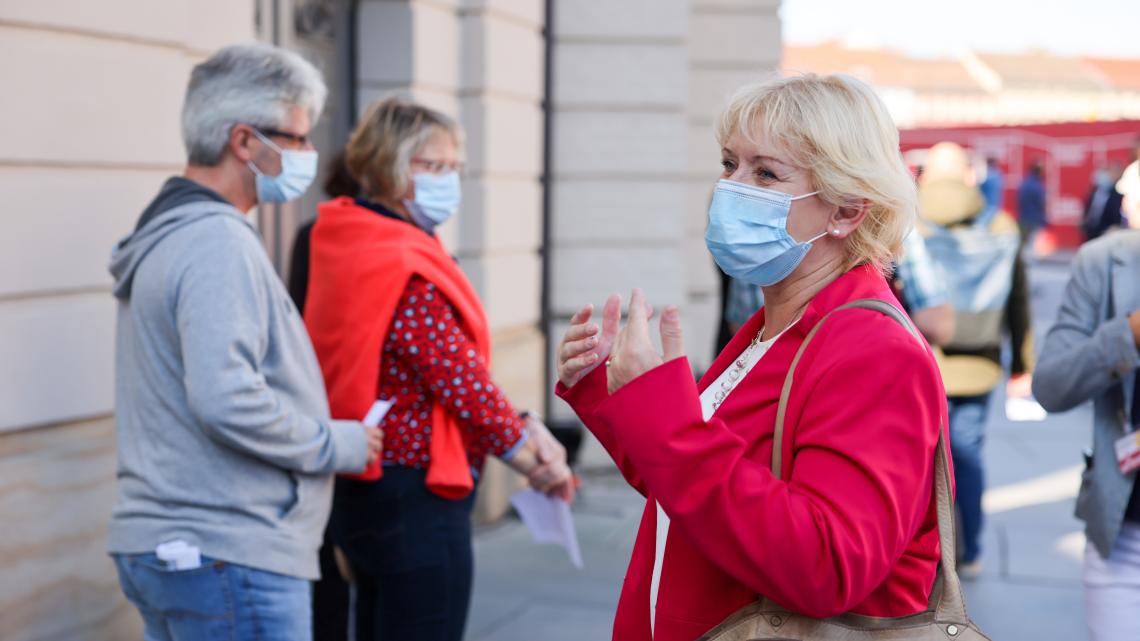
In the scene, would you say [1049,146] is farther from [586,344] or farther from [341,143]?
[586,344]

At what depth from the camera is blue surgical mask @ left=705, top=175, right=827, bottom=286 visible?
6.61ft

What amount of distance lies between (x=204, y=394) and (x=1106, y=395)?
211cm

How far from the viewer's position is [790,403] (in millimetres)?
1844

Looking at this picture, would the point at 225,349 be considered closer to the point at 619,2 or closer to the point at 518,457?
the point at 518,457

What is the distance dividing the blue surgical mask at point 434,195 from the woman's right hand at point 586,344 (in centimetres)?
159

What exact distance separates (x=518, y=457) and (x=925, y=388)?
1851 mm

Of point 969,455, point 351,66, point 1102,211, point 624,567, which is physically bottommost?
point 624,567

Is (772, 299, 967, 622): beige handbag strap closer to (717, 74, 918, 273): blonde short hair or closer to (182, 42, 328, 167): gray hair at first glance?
(717, 74, 918, 273): blonde short hair

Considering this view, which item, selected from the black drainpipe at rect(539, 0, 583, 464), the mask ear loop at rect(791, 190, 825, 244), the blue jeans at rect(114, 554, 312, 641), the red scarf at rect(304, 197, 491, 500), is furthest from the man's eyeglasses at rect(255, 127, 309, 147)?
the black drainpipe at rect(539, 0, 583, 464)

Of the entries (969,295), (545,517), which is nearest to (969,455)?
(969,295)

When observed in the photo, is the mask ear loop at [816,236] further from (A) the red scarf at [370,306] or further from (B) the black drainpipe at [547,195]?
(B) the black drainpipe at [547,195]

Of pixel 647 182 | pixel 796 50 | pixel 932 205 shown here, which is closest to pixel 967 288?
pixel 932 205

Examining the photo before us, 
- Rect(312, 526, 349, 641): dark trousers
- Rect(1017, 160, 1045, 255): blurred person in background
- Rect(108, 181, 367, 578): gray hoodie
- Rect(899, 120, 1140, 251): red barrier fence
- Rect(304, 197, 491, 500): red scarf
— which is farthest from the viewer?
Rect(899, 120, 1140, 251): red barrier fence

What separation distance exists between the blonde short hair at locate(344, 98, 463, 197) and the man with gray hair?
72 centimetres
